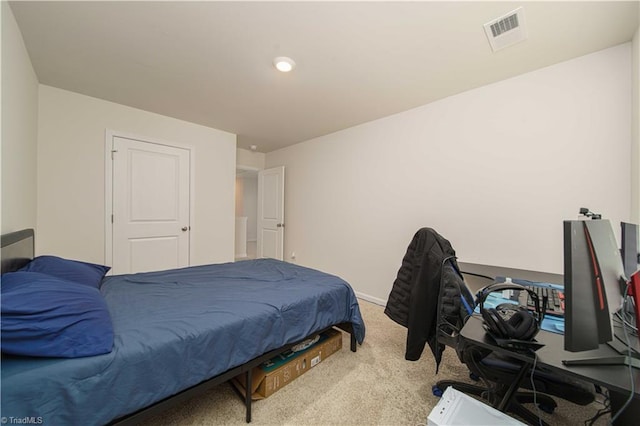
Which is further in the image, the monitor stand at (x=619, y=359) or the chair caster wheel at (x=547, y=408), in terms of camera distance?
the chair caster wheel at (x=547, y=408)

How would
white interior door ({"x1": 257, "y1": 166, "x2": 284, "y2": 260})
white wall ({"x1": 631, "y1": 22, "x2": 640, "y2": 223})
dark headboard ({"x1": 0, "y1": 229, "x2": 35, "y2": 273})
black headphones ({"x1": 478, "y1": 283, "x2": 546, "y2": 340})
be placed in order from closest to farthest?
1. black headphones ({"x1": 478, "y1": 283, "x2": 546, "y2": 340})
2. dark headboard ({"x1": 0, "y1": 229, "x2": 35, "y2": 273})
3. white wall ({"x1": 631, "y1": 22, "x2": 640, "y2": 223})
4. white interior door ({"x1": 257, "y1": 166, "x2": 284, "y2": 260})

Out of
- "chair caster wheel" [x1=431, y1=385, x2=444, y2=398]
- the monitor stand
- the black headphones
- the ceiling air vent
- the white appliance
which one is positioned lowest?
"chair caster wheel" [x1=431, y1=385, x2=444, y2=398]

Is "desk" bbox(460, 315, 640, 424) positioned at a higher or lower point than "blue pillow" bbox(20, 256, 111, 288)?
lower

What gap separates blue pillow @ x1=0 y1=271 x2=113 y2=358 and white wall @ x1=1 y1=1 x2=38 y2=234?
879 millimetres

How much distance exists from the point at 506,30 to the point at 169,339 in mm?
2809

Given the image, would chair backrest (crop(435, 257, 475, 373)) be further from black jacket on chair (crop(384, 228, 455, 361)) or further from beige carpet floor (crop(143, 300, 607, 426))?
beige carpet floor (crop(143, 300, 607, 426))

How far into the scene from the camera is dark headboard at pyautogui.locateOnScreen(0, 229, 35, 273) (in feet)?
4.39

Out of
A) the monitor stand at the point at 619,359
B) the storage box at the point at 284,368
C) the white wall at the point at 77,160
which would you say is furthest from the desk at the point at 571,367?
the white wall at the point at 77,160

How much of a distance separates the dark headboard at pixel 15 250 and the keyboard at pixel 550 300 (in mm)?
2773

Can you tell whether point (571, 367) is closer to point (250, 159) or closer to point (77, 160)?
point (77, 160)

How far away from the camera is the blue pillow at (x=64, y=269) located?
1.54 metres

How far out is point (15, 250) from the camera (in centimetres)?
151

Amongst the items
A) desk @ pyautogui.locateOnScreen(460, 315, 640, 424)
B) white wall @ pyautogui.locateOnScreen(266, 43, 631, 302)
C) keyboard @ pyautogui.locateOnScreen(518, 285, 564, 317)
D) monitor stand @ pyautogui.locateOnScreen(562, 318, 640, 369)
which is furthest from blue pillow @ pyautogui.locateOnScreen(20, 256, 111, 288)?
white wall @ pyautogui.locateOnScreen(266, 43, 631, 302)

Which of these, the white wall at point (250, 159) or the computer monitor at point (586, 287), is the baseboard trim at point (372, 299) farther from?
the white wall at point (250, 159)
